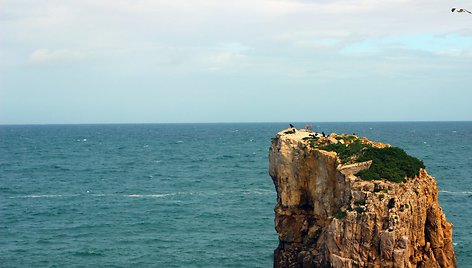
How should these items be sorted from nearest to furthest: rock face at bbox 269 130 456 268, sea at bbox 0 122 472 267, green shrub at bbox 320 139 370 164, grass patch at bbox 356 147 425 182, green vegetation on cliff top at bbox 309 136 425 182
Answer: rock face at bbox 269 130 456 268
grass patch at bbox 356 147 425 182
green vegetation on cliff top at bbox 309 136 425 182
green shrub at bbox 320 139 370 164
sea at bbox 0 122 472 267

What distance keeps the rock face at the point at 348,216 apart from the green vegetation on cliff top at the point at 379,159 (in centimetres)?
56

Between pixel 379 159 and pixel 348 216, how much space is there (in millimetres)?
6052

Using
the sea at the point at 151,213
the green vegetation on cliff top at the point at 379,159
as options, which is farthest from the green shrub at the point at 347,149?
the sea at the point at 151,213

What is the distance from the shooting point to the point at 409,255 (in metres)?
31.9

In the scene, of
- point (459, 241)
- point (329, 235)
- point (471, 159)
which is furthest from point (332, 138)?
point (471, 159)

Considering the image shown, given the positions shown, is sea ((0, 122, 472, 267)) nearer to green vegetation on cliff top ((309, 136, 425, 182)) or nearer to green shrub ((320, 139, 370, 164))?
green shrub ((320, 139, 370, 164))

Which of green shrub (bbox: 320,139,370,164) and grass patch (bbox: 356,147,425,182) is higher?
green shrub (bbox: 320,139,370,164)

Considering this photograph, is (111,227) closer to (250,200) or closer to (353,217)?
(250,200)

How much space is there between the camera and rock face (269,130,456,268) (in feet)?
103

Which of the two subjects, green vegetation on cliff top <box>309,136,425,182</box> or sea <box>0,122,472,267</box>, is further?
sea <box>0,122,472,267</box>

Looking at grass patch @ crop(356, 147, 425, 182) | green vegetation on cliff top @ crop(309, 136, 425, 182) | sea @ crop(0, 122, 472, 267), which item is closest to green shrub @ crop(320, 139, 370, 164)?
green vegetation on cliff top @ crop(309, 136, 425, 182)

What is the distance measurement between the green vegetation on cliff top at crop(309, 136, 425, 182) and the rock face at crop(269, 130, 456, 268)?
0.56m

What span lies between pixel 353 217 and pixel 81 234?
1480 inches

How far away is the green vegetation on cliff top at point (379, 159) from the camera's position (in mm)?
34250
